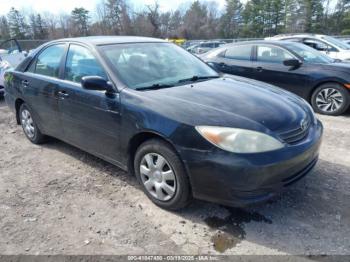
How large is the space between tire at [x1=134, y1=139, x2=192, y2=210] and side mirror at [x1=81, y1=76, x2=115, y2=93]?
679 mm

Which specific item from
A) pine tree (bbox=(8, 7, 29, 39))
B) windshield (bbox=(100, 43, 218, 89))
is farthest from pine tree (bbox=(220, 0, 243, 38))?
windshield (bbox=(100, 43, 218, 89))

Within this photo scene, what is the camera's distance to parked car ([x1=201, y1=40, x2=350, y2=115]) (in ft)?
20.6

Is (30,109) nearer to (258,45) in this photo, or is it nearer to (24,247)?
(24,247)

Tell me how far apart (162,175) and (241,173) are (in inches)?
31.0

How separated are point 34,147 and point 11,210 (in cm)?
182

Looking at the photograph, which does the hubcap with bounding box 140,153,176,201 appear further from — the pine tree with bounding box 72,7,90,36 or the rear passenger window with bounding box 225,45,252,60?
the pine tree with bounding box 72,7,90,36

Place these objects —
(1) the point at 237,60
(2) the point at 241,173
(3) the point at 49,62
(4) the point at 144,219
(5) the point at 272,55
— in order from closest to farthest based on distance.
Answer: (2) the point at 241,173
(4) the point at 144,219
(3) the point at 49,62
(5) the point at 272,55
(1) the point at 237,60

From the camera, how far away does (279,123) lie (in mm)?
2857

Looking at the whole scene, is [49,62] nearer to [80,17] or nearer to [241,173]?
[241,173]

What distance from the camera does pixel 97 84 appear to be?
323 cm

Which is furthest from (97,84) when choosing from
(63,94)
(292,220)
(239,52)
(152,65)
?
(239,52)

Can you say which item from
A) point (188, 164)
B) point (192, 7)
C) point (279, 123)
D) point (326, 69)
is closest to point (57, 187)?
point (188, 164)

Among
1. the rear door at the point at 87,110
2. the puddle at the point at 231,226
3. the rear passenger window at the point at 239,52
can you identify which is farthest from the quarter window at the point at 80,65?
the rear passenger window at the point at 239,52

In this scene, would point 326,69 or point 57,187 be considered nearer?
point 57,187
